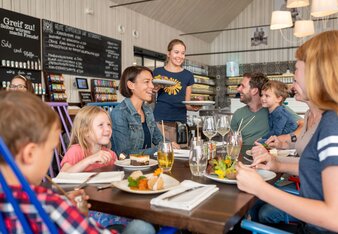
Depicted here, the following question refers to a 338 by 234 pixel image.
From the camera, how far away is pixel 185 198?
111 cm

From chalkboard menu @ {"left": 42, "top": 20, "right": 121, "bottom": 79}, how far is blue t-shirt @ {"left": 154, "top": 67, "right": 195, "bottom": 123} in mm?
3219

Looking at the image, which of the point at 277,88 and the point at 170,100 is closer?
the point at 277,88

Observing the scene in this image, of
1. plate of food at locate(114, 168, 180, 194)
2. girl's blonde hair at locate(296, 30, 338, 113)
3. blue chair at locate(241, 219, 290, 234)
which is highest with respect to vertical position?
girl's blonde hair at locate(296, 30, 338, 113)

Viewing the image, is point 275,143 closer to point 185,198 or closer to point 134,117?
point 134,117

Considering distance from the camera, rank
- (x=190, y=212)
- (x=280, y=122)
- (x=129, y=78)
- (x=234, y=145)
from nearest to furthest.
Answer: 1. (x=190, y=212)
2. (x=234, y=145)
3. (x=129, y=78)
4. (x=280, y=122)

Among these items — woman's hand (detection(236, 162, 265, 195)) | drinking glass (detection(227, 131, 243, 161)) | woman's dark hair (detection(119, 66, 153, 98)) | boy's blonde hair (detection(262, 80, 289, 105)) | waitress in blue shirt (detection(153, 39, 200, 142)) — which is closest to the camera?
woman's hand (detection(236, 162, 265, 195))

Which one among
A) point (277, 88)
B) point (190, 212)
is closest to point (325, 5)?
point (277, 88)

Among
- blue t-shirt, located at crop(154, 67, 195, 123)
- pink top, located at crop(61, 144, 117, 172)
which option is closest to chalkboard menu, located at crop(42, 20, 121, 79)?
blue t-shirt, located at crop(154, 67, 195, 123)

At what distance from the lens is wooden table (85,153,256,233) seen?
3.14 ft

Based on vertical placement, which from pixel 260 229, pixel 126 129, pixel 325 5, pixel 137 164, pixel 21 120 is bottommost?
pixel 260 229

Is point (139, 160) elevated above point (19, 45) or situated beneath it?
situated beneath

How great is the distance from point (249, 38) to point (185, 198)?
489 inches

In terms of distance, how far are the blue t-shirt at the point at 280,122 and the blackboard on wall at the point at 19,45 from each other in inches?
175

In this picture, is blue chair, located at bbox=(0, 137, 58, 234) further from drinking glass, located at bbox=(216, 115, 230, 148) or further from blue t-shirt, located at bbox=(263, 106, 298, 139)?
blue t-shirt, located at bbox=(263, 106, 298, 139)
